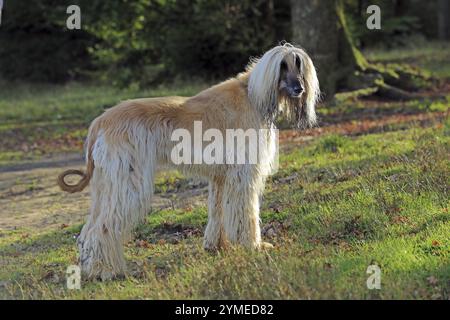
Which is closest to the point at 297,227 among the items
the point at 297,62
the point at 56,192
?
the point at 297,62

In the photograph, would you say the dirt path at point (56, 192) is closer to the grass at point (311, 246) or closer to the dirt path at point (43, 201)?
the dirt path at point (43, 201)

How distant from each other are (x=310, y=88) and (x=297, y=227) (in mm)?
1451

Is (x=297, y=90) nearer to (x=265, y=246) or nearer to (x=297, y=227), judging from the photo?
(x=265, y=246)

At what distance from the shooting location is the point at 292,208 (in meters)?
8.30

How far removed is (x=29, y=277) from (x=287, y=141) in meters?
6.56

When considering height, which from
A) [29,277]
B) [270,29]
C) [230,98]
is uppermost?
[270,29]

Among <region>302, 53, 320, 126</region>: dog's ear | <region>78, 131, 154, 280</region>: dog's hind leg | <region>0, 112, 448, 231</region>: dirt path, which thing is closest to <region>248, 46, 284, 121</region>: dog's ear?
<region>302, 53, 320, 126</region>: dog's ear

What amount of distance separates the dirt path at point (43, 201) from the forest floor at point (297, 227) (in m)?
0.02

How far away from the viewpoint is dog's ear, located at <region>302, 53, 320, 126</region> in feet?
23.0

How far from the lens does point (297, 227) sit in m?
7.74

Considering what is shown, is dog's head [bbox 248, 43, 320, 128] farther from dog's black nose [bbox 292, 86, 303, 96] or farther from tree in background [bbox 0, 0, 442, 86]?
tree in background [bbox 0, 0, 442, 86]

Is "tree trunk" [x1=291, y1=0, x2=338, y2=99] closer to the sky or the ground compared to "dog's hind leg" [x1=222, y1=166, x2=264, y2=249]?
closer to the sky
